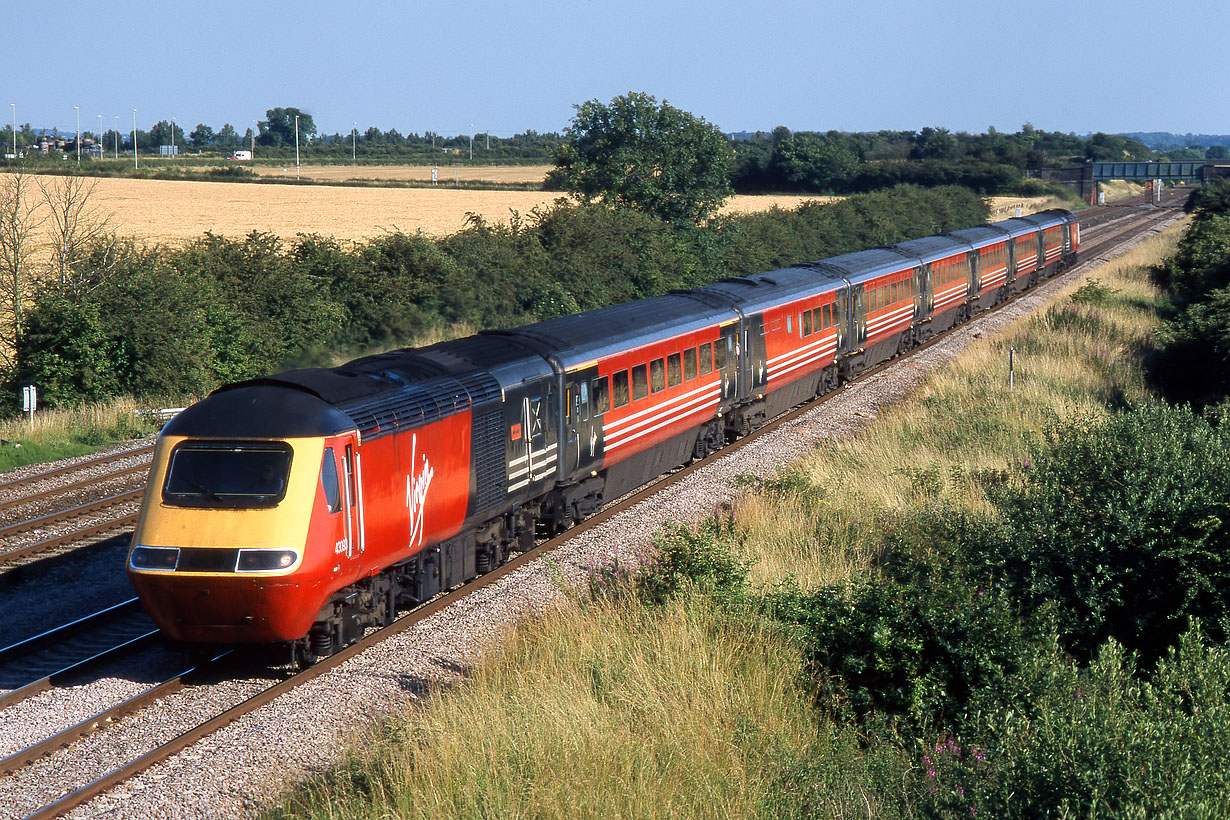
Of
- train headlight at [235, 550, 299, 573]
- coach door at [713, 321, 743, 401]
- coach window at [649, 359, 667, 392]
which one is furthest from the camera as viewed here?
coach door at [713, 321, 743, 401]

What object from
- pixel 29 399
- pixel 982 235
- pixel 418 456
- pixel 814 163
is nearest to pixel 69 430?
pixel 29 399

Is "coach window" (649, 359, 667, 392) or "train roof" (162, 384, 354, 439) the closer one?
"train roof" (162, 384, 354, 439)

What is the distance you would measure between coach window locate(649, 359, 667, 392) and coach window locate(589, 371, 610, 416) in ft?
4.76

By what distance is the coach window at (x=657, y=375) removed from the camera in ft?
59.2

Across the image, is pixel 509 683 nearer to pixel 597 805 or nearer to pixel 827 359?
pixel 597 805

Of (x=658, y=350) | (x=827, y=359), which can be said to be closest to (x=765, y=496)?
(x=658, y=350)

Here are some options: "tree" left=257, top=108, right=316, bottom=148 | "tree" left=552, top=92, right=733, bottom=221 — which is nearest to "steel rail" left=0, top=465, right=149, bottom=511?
"tree" left=552, top=92, right=733, bottom=221

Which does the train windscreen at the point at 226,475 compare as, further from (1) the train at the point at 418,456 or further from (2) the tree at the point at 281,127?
(2) the tree at the point at 281,127

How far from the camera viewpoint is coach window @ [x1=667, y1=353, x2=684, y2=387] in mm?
18609

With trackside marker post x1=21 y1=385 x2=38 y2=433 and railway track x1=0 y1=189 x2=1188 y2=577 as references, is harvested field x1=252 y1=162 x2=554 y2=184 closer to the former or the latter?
trackside marker post x1=21 y1=385 x2=38 y2=433

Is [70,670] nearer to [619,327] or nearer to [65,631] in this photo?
[65,631]

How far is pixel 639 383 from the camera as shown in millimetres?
17672

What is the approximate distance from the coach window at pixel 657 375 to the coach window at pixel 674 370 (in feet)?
0.49

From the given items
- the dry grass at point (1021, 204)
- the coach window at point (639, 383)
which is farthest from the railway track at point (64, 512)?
the dry grass at point (1021, 204)
